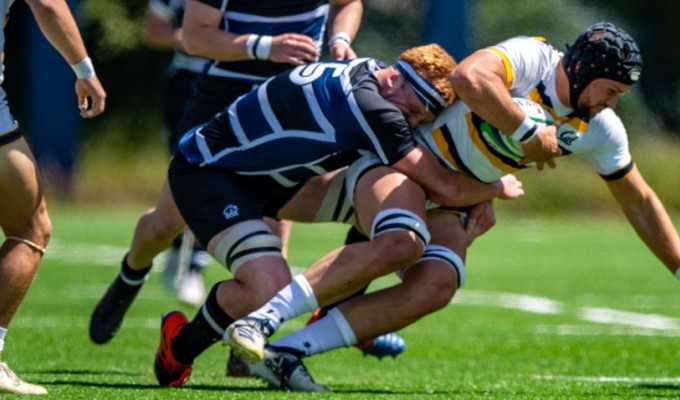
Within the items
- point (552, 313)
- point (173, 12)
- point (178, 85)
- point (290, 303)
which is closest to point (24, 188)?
point (290, 303)

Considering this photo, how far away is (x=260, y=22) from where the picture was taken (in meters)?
6.66

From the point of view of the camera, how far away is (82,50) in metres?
5.07

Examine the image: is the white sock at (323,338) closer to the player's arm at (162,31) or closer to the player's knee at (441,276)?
the player's knee at (441,276)

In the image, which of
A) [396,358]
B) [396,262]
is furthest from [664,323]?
[396,262]

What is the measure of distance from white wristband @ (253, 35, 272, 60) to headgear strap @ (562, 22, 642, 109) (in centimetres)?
154

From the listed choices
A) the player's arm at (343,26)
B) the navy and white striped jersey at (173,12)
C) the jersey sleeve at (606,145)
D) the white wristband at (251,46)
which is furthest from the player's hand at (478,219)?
the navy and white striped jersey at (173,12)

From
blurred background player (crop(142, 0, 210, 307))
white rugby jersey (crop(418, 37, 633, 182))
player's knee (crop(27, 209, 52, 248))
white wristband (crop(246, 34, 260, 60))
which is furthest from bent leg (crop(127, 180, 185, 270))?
white rugby jersey (crop(418, 37, 633, 182))

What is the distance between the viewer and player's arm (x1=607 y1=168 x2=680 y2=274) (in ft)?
19.2

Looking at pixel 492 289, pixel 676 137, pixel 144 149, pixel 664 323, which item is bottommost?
pixel 144 149

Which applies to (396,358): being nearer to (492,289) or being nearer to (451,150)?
(451,150)

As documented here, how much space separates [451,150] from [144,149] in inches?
540

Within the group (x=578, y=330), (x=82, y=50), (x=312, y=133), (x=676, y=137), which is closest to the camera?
(x=82, y=50)

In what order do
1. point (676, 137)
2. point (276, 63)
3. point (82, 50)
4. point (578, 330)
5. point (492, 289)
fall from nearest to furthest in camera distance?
point (82, 50), point (276, 63), point (578, 330), point (492, 289), point (676, 137)

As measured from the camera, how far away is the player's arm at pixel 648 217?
19.2ft
